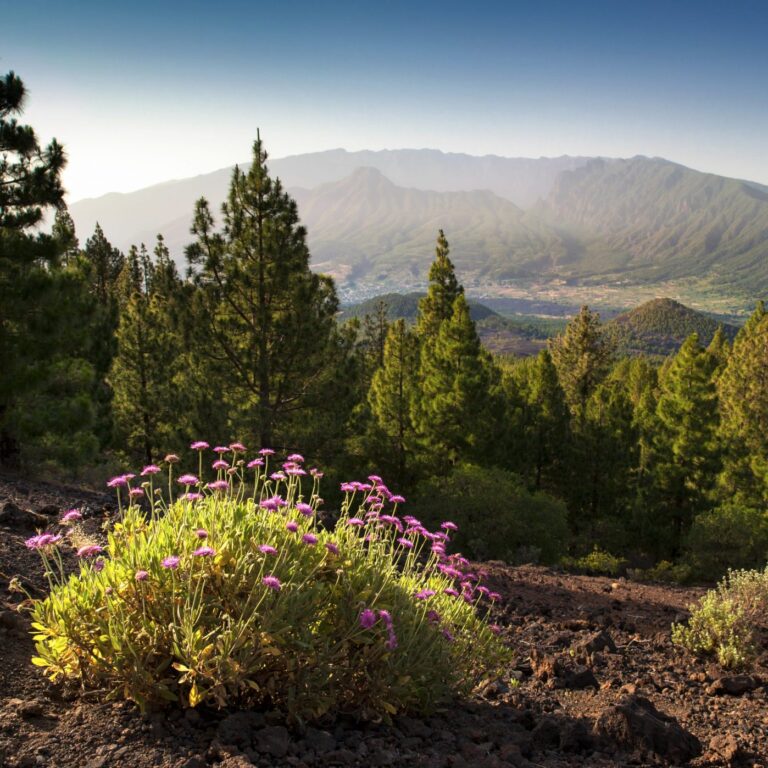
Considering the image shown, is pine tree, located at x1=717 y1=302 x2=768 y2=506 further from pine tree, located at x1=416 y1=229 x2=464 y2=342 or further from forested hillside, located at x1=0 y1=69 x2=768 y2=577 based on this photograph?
pine tree, located at x1=416 y1=229 x2=464 y2=342

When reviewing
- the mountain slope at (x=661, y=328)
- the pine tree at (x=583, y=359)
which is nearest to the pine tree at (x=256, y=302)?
the pine tree at (x=583, y=359)

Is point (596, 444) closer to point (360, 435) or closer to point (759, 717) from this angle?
point (360, 435)

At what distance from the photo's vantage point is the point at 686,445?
79.4ft

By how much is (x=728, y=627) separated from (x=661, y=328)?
200 metres

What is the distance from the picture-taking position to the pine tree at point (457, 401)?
2016cm

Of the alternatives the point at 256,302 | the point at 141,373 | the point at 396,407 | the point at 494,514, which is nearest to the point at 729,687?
the point at 494,514

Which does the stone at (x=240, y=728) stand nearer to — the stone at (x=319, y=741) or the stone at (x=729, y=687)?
the stone at (x=319, y=741)

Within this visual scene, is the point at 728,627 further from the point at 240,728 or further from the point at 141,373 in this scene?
the point at 141,373

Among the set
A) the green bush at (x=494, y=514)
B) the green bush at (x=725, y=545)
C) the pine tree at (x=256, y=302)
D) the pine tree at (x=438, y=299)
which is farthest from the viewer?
the pine tree at (x=438, y=299)

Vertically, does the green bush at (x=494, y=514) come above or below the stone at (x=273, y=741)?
below

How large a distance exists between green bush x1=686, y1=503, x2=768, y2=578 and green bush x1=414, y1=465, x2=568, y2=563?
3.88 m

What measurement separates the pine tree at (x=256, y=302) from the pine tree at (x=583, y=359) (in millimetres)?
17509

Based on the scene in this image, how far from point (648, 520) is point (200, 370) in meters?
20.0

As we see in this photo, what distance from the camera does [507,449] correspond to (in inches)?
899
